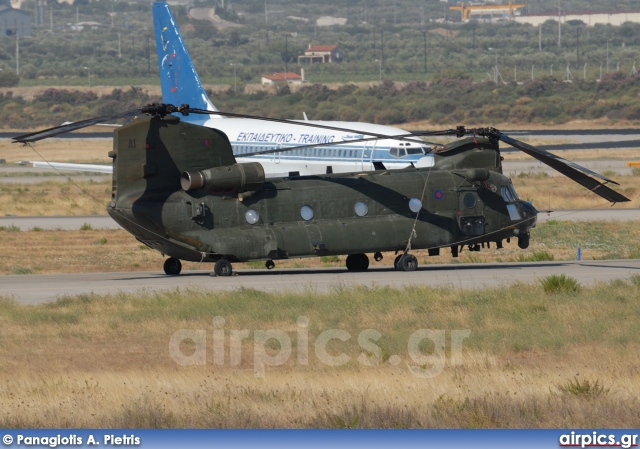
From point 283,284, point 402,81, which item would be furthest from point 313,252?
point 402,81

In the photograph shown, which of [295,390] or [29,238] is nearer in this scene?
[295,390]

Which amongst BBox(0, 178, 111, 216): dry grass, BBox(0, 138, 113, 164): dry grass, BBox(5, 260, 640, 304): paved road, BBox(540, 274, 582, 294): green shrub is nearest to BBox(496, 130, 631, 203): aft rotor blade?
BBox(5, 260, 640, 304): paved road

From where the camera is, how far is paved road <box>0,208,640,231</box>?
44781 millimetres

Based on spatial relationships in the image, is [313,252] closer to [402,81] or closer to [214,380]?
[214,380]

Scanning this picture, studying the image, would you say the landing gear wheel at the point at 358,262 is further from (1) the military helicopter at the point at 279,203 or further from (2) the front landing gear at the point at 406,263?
(2) the front landing gear at the point at 406,263

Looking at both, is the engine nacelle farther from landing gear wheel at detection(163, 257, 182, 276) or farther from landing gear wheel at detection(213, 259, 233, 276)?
landing gear wheel at detection(163, 257, 182, 276)

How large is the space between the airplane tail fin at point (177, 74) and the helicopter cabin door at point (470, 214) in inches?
988

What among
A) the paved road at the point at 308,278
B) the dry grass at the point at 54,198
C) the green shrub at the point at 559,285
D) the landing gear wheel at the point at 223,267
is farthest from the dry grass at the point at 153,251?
the green shrub at the point at 559,285

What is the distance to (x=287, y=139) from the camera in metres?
46.3

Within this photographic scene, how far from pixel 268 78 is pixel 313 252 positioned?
519 feet

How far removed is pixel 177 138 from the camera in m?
27.7

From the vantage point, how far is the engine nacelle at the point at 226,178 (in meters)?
27.4

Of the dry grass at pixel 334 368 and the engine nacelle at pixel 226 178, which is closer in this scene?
the dry grass at pixel 334 368

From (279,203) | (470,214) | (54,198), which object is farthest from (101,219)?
(470,214)
